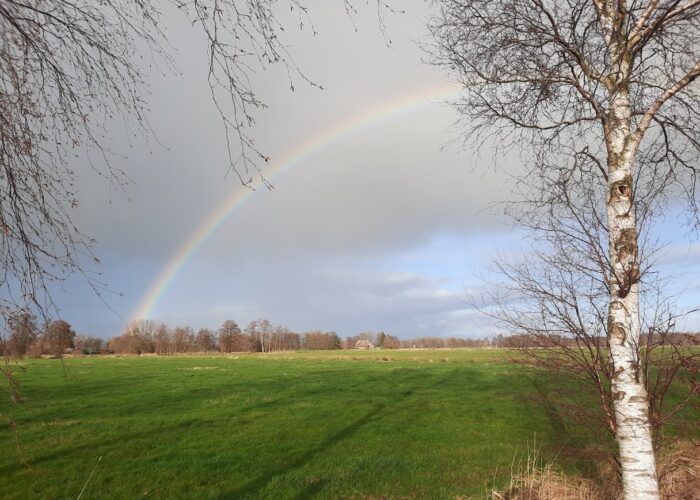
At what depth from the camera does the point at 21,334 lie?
217cm

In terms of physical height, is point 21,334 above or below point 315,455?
above

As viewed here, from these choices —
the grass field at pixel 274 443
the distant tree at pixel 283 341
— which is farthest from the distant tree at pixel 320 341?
the grass field at pixel 274 443

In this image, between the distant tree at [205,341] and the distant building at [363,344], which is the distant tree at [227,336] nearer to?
the distant tree at [205,341]

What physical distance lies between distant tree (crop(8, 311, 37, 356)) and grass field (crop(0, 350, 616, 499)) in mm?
332

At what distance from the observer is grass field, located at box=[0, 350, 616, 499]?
868 centimetres

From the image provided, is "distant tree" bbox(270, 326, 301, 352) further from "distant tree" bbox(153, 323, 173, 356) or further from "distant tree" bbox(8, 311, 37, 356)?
"distant tree" bbox(8, 311, 37, 356)

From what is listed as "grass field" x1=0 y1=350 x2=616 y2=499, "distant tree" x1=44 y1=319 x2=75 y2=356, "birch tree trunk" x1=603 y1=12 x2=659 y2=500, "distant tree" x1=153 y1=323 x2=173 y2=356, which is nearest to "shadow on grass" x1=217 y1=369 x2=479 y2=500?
"grass field" x1=0 y1=350 x2=616 y2=499

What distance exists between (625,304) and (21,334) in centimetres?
465

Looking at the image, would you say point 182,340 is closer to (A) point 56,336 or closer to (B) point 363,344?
(B) point 363,344

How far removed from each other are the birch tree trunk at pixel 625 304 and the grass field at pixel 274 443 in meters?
2.23

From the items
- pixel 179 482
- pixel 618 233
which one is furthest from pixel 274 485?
pixel 618 233

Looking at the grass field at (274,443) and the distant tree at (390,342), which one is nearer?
the grass field at (274,443)

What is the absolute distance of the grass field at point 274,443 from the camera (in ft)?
28.5

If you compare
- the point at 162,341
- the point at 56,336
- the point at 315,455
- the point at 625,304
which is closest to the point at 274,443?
the point at 315,455
